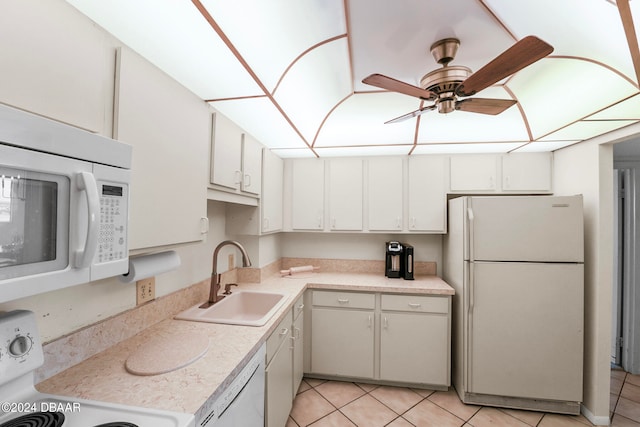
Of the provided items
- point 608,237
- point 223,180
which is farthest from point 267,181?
point 608,237

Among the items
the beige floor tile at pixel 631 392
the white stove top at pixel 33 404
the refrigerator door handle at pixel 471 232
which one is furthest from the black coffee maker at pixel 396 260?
the white stove top at pixel 33 404

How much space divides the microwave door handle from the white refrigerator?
2325mm

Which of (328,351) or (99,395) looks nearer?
(99,395)

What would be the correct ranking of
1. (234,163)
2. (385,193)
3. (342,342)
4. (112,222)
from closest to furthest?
(112,222)
(234,163)
(342,342)
(385,193)

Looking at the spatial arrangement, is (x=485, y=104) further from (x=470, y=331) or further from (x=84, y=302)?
(x=84, y=302)

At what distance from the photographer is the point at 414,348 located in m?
2.37

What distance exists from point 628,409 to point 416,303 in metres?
1.80

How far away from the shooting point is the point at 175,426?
30.0 inches

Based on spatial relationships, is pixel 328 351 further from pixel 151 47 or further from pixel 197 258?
pixel 151 47

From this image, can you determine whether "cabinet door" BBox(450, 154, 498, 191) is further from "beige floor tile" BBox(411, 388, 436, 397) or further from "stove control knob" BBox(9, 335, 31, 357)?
"stove control knob" BBox(9, 335, 31, 357)

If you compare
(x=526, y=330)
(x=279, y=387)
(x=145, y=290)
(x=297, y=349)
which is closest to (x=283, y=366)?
(x=279, y=387)

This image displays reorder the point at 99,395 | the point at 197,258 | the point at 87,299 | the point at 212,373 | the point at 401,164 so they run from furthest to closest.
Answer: the point at 401,164 → the point at 197,258 → the point at 87,299 → the point at 212,373 → the point at 99,395

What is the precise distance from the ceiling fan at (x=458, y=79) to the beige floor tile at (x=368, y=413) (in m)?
2.14

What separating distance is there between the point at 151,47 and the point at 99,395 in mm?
1272
